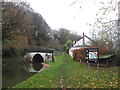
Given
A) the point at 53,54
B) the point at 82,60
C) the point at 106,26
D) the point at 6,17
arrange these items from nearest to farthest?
1. the point at 106,26
2. the point at 6,17
3. the point at 82,60
4. the point at 53,54

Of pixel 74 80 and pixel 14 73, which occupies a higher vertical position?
pixel 74 80

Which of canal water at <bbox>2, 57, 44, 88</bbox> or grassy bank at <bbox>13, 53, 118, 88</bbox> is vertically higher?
grassy bank at <bbox>13, 53, 118, 88</bbox>

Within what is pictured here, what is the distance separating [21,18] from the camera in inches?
864

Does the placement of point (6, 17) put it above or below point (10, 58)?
above

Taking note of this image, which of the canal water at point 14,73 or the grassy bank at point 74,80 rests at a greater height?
the grassy bank at point 74,80

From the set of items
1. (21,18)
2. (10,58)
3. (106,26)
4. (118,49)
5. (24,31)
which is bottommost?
(10,58)

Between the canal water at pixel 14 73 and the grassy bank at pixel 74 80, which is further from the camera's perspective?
the canal water at pixel 14 73

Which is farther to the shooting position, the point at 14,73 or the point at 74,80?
the point at 14,73

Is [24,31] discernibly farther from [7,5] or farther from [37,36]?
[37,36]

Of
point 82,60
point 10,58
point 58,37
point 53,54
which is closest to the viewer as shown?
point 82,60

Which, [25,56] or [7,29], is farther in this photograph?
[25,56]

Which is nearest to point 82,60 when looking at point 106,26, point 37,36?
point 106,26

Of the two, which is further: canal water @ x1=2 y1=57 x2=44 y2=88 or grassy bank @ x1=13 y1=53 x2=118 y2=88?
canal water @ x1=2 y1=57 x2=44 y2=88

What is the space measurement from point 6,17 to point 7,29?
2529 millimetres
